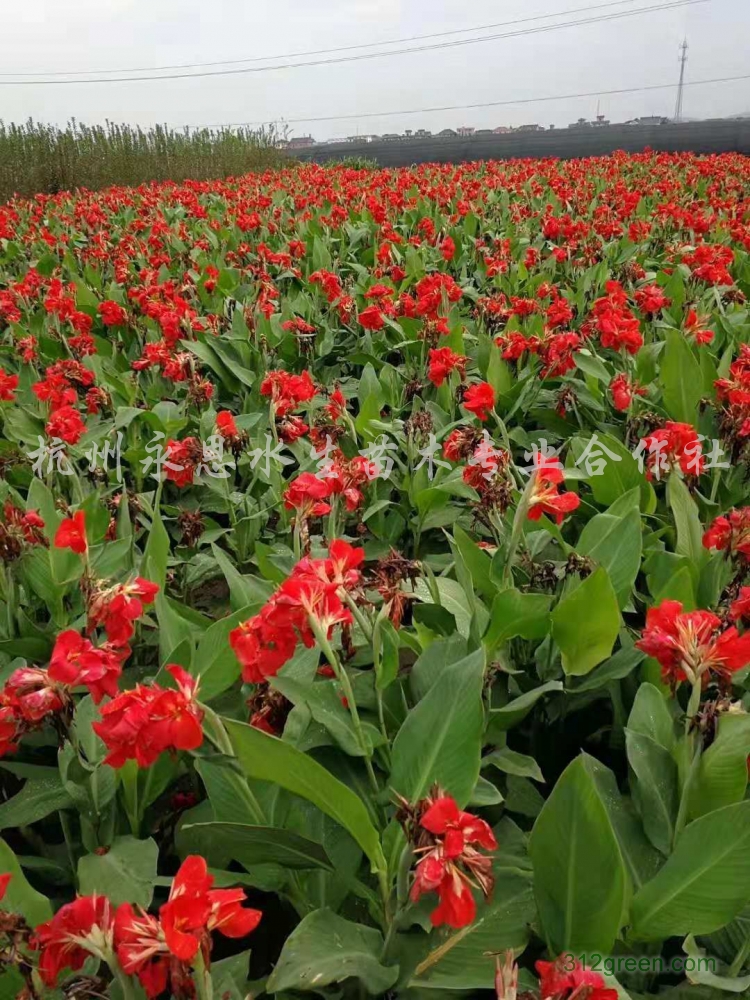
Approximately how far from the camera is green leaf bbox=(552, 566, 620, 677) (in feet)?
4.74

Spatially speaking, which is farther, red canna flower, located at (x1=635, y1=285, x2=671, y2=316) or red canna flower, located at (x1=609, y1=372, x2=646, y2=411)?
red canna flower, located at (x1=635, y1=285, x2=671, y2=316)

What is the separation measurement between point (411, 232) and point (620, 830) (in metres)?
6.26

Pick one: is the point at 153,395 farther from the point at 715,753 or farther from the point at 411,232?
the point at 411,232

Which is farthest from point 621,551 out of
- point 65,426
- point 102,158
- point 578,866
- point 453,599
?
point 102,158

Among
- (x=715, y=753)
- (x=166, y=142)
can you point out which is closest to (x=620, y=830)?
(x=715, y=753)

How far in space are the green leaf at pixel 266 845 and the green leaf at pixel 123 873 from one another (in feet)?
0.64

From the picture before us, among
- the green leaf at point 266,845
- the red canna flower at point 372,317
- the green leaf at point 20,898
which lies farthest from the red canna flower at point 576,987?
the red canna flower at point 372,317

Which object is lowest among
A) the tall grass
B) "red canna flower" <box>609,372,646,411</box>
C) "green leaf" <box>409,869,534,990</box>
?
"green leaf" <box>409,869,534,990</box>

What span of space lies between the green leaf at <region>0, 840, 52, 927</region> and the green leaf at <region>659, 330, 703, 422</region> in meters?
2.48

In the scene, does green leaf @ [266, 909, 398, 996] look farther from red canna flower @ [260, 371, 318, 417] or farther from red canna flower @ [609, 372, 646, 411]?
red canna flower @ [609, 372, 646, 411]

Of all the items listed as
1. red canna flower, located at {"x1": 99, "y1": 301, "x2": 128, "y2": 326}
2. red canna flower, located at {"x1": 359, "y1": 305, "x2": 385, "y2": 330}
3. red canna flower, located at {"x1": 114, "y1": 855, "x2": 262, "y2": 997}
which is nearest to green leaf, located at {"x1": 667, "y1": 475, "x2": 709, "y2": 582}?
red canna flower, located at {"x1": 114, "y1": 855, "x2": 262, "y2": 997}

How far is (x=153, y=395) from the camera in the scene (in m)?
3.29

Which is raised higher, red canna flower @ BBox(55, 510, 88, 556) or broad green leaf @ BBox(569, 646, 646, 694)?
red canna flower @ BBox(55, 510, 88, 556)

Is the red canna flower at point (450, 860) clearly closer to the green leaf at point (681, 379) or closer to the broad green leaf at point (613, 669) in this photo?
the broad green leaf at point (613, 669)
